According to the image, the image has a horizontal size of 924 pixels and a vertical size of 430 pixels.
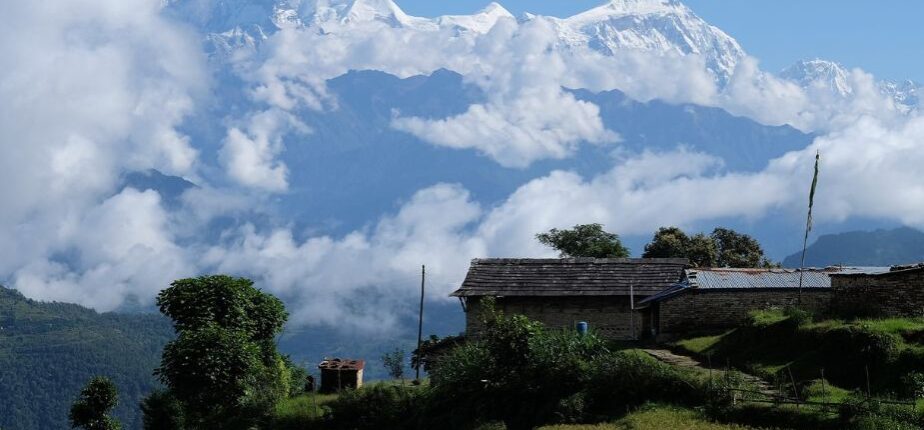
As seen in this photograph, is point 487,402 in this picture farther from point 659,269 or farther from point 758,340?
point 659,269

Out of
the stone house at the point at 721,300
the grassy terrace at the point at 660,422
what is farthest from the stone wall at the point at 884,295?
the grassy terrace at the point at 660,422

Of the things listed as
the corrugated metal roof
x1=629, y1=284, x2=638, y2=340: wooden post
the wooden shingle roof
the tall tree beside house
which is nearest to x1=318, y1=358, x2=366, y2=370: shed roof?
the wooden shingle roof

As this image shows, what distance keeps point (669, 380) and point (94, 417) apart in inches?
1226

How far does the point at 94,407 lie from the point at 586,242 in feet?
130

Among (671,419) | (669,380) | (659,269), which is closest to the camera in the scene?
(671,419)

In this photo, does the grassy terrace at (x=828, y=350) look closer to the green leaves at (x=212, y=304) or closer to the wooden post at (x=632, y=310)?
the wooden post at (x=632, y=310)

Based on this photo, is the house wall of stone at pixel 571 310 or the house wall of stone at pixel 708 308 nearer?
the house wall of stone at pixel 708 308

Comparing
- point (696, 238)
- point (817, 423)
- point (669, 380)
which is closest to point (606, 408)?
point (669, 380)

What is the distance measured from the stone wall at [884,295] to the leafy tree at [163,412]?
3011 cm

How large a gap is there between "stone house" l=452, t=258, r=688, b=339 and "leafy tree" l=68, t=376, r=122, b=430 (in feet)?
58.9

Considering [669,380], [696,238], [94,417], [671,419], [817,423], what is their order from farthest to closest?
[696,238]
[94,417]
[669,380]
[671,419]
[817,423]

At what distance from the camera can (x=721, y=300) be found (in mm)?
39469

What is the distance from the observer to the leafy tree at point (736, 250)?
76812mm

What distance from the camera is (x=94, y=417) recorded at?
4888 cm
